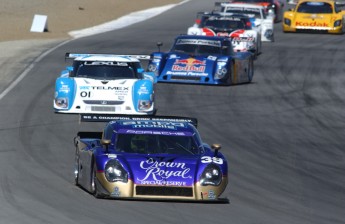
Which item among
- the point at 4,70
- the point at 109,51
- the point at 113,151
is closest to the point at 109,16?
the point at 109,51

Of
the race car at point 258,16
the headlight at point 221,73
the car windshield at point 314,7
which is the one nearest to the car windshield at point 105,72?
the headlight at point 221,73

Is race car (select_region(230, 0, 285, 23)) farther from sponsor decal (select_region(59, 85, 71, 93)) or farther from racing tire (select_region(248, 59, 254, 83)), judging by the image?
sponsor decal (select_region(59, 85, 71, 93))

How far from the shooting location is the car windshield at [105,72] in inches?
981

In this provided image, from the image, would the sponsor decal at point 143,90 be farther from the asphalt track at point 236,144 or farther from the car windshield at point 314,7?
the car windshield at point 314,7

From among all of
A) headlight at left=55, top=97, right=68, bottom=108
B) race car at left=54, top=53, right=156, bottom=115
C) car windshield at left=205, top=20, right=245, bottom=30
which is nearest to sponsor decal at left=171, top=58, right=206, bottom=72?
race car at left=54, top=53, right=156, bottom=115

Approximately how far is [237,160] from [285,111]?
22.2 feet

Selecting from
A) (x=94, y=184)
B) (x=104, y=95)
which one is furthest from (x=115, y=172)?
(x=104, y=95)

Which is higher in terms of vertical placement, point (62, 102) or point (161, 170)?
point (161, 170)

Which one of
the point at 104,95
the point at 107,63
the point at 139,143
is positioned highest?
the point at 139,143

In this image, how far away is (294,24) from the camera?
45062 mm

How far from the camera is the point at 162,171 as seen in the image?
15.5 metres

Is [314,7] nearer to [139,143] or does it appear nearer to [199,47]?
[199,47]

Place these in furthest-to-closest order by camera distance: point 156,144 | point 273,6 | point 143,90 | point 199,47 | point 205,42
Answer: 1. point 273,6
2. point 205,42
3. point 199,47
4. point 143,90
5. point 156,144

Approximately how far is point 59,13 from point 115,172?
39335 mm
